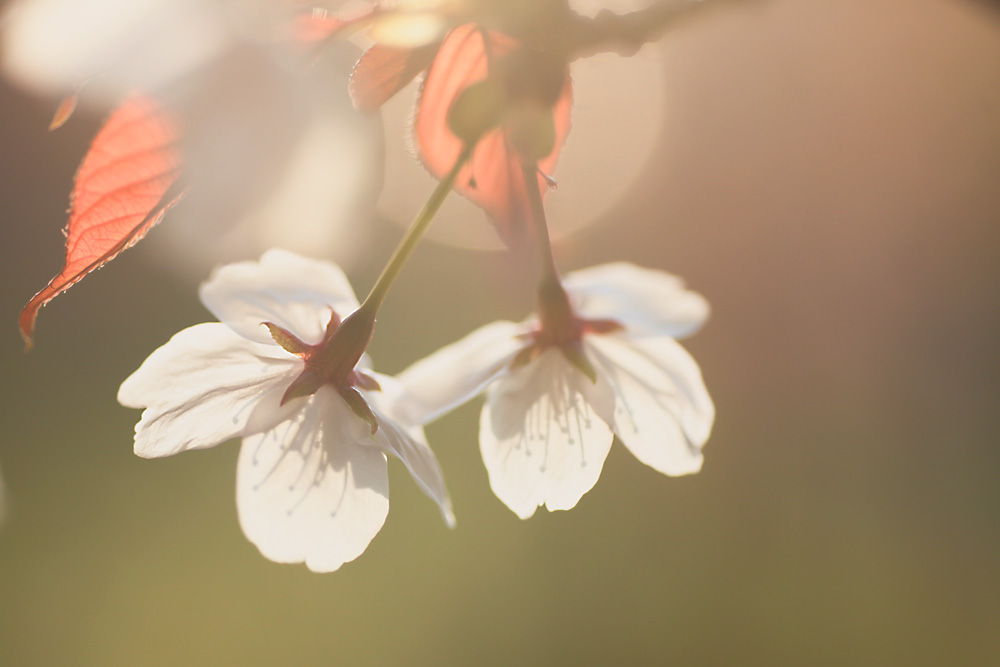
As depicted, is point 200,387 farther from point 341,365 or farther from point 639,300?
point 639,300

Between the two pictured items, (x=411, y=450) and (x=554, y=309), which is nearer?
(x=411, y=450)

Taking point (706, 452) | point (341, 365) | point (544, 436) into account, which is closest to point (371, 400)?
point (341, 365)

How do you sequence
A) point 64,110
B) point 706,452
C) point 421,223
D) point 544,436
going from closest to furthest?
1. point 64,110
2. point 421,223
3. point 544,436
4. point 706,452

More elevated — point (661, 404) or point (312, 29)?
point (312, 29)

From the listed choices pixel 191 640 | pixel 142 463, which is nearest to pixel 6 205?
pixel 142 463

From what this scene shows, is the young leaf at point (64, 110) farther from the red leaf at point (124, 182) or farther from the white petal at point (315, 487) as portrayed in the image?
the white petal at point (315, 487)

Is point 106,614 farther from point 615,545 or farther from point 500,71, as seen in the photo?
point 500,71

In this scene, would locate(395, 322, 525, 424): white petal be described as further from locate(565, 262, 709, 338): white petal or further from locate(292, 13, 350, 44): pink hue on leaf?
locate(292, 13, 350, 44): pink hue on leaf
